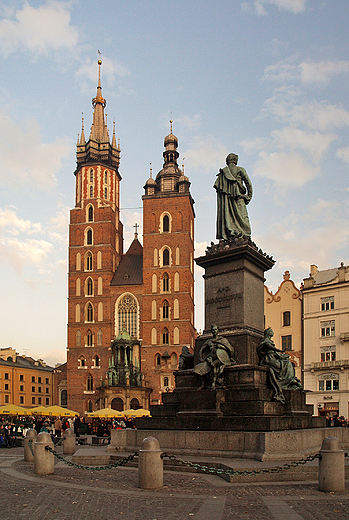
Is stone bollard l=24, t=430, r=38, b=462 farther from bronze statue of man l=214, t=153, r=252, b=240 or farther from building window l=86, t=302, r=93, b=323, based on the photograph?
building window l=86, t=302, r=93, b=323

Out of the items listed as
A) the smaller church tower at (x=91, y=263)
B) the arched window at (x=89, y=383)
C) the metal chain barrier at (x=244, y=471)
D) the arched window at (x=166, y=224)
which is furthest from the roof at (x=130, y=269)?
the metal chain barrier at (x=244, y=471)

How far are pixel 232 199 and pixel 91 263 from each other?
4745 cm

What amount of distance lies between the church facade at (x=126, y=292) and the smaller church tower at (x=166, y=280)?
0.10 metres

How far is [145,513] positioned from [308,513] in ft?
6.15

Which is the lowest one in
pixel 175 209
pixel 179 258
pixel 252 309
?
pixel 252 309

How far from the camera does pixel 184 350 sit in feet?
41.0

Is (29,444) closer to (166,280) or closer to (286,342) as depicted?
(286,342)

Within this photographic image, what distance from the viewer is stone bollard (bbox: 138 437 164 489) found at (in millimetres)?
7699

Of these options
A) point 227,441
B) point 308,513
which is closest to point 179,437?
point 227,441

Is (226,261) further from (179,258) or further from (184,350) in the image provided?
(179,258)

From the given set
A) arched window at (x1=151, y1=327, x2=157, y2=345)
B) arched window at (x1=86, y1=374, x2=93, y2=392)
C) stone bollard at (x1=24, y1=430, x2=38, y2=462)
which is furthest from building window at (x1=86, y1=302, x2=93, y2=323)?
stone bollard at (x1=24, y1=430, x2=38, y2=462)

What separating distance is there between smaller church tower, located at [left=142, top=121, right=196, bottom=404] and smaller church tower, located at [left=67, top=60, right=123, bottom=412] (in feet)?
13.8

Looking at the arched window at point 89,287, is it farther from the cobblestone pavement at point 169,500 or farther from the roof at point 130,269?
the cobblestone pavement at point 169,500

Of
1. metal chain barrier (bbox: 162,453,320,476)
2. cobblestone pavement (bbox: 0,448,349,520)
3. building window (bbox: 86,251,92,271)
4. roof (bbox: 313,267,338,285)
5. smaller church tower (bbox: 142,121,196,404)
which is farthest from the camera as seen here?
building window (bbox: 86,251,92,271)
